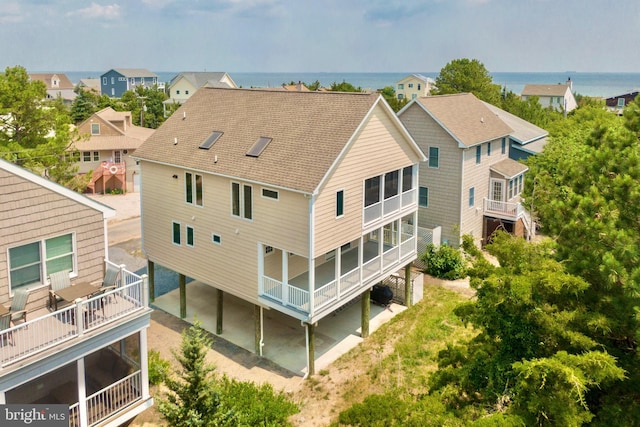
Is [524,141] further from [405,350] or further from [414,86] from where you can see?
[414,86]

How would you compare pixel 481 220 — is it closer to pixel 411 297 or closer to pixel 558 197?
pixel 411 297

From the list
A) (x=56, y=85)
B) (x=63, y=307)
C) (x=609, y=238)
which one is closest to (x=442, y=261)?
(x=609, y=238)

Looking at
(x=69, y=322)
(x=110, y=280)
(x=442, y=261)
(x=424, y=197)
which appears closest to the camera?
(x=69, y=322)

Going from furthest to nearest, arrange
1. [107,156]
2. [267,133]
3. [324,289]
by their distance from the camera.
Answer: [107,156]
[267,133]
[324,289]

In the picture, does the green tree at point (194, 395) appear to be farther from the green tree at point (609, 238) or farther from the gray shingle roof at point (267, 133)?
the green tree at point (609, 238)

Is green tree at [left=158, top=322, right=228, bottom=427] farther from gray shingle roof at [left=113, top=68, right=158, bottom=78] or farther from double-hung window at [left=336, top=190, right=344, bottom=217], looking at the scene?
gray shingle roof at [left=113, top=68, right=158, bottom=78]

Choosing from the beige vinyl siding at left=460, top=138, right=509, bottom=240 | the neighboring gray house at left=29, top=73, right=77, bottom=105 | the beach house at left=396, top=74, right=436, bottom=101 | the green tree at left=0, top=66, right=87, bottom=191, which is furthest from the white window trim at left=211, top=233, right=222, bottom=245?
the neighboring gray house at left=29, top=73, right=77, bottom=105

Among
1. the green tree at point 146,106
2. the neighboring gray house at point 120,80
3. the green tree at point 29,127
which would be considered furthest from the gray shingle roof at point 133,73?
the green tree at point 29,127
